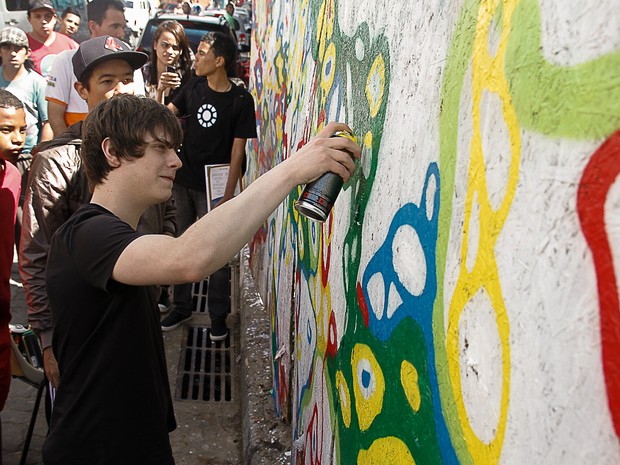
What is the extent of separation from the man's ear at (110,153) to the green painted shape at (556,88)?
1335mm

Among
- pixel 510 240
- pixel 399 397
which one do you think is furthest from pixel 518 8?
pixel 399 397

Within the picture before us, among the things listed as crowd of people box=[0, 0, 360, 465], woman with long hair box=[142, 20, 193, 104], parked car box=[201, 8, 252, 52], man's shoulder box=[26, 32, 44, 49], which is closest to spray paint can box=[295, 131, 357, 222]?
crowd of people box=[0, 0, 360, 465]

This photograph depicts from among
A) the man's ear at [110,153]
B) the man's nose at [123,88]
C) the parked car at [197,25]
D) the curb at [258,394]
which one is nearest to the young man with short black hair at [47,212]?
the man's nose at [123,88]

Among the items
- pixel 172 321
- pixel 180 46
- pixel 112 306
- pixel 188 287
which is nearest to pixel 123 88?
pixel 112 306

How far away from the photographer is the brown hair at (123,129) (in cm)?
190

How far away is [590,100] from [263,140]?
467cm

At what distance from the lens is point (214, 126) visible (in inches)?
173

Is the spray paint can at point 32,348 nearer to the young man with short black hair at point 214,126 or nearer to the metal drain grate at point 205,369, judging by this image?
the metal drain grate at point 205,369

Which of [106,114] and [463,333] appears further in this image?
[106,114]

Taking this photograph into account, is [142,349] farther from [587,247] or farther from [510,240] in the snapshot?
[587,247]

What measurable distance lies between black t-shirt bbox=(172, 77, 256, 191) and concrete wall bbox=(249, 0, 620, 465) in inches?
90.4

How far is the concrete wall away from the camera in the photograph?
728mm

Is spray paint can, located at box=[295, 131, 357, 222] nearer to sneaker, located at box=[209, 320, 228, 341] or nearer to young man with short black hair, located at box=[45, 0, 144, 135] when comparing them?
young man with short black hair, located at box=[45, 0, 144, 135]

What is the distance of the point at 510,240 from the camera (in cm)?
90
